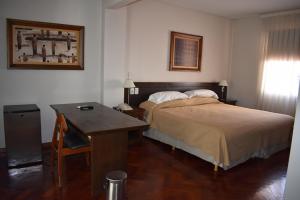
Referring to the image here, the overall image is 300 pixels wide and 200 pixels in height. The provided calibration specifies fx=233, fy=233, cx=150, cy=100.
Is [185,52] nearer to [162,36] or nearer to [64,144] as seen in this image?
[162,36]

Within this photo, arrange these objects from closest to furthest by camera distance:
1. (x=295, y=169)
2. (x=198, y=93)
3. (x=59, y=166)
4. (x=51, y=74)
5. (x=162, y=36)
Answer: (x=295, y=169), (x=59, y=166), (x=51, y=74), (x=162, y=36), (x=198, y=93)

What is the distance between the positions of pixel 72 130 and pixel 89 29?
165 cm

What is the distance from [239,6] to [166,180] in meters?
3.49

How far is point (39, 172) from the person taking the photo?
2.74 metres

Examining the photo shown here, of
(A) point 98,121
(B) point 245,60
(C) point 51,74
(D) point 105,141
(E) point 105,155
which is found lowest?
(E) point 105,155

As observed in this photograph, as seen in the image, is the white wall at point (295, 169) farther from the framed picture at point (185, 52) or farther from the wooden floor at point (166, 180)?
the framed picture at point (185, 52)

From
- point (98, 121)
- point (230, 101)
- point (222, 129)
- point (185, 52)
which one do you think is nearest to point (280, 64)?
point (230, 101)

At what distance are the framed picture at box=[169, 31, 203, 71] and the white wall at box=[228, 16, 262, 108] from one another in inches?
41.8

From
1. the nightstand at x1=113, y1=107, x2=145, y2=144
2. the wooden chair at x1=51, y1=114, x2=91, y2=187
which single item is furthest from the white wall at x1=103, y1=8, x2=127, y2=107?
the wooden chair at x1=51, y1=114, x2=91, y2=187

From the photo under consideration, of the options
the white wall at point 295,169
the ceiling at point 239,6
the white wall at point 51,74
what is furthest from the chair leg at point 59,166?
the ceiling at point 239,6

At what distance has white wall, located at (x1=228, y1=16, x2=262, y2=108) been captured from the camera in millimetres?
5043

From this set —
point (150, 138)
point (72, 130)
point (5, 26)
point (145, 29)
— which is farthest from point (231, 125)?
point (5, 26)

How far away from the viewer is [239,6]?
171 inches

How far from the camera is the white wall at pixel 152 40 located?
3.77 m
